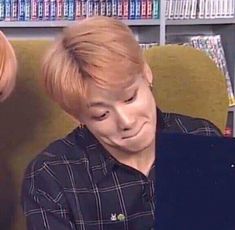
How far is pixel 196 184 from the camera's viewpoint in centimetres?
77

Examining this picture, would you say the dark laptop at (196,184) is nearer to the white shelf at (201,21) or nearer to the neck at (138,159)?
the neck at (138,159)

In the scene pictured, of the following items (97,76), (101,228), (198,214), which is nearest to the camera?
(198,214)

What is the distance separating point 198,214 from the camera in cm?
75

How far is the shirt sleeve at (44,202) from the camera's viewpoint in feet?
3.17

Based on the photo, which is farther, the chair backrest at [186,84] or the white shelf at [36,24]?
the white shelf at [36,24]

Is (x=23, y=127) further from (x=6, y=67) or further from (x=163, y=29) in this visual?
(x=163, y=29)

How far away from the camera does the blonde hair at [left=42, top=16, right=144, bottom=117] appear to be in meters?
0.91

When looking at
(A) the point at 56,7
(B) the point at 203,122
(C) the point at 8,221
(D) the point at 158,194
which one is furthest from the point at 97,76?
(A) the point at 56,7

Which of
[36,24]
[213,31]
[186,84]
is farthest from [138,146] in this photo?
[213,31]

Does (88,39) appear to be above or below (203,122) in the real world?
above

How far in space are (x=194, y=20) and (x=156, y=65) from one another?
3.40 feet

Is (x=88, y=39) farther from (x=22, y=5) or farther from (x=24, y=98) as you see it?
(x=22, y=5)

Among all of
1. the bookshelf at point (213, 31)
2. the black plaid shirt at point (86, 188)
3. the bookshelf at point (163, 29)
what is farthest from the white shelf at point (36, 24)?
the black plaid shirt at point (86, 188)

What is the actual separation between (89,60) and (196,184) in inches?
10.9
